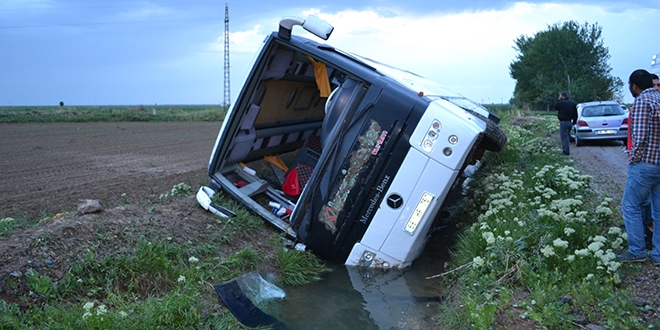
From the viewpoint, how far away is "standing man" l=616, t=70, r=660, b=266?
190 inches

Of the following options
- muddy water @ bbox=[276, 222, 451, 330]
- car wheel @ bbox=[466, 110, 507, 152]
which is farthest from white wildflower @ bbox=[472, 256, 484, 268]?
car wheel @ bbox=[466, 110, 507, 152]

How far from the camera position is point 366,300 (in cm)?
566

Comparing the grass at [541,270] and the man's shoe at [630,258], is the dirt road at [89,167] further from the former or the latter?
the man's shoe at [630,258]

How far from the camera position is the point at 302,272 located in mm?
6262

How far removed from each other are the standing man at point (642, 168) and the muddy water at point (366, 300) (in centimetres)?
177

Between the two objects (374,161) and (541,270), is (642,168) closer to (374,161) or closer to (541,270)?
(541,270)

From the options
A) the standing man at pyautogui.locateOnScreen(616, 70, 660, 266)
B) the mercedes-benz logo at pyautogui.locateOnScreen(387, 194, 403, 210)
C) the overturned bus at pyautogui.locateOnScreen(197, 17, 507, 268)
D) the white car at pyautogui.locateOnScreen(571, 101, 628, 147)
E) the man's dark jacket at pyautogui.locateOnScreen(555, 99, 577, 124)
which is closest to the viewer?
the standing man at pyautogui.locateOnScreen(616, 70, 660, 266)

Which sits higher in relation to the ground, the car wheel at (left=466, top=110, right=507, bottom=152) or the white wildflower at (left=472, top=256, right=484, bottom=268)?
the car wheel at (left=466, top=110, right=507, bottom=152)

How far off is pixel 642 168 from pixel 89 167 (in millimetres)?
11869

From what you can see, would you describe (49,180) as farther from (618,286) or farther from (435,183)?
(618,286)

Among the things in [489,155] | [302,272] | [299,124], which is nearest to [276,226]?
[302,272]

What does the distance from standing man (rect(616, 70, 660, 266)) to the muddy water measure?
177 centimetres

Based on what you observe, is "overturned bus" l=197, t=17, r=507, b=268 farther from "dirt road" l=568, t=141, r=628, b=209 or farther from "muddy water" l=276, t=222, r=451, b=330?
"dirt road" l=568, t=141, r=628, b=209

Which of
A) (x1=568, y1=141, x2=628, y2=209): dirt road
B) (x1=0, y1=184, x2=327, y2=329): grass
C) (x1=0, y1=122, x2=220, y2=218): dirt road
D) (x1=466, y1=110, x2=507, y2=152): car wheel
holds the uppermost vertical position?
(x1=466, y1=110, x2=507, y2=152): car wheel
